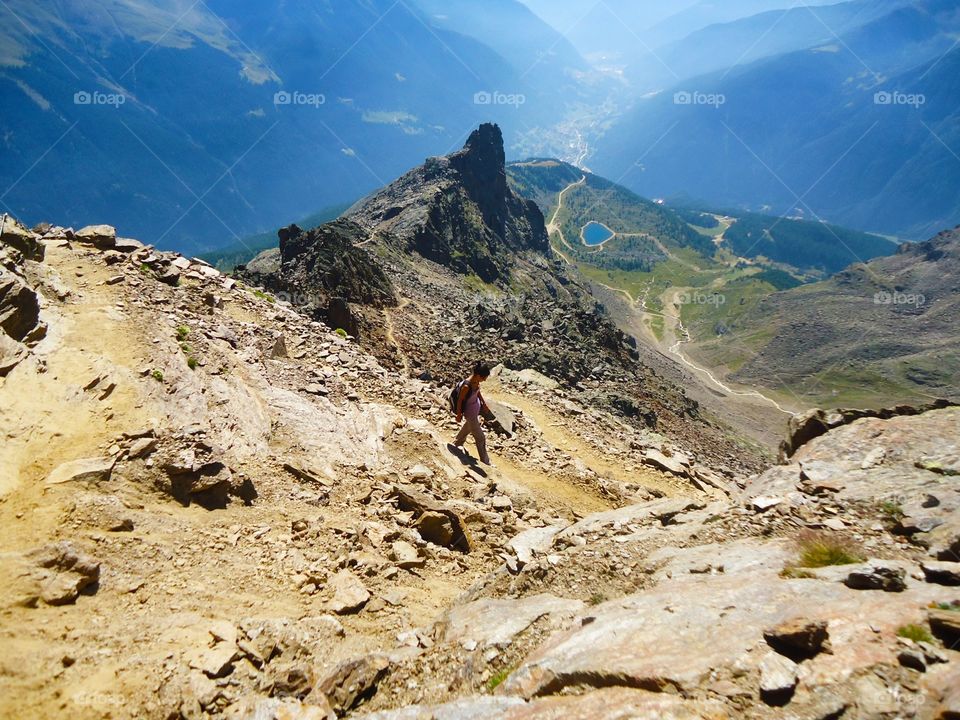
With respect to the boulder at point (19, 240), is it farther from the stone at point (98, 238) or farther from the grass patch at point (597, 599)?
the grass patch at point (597, 599)

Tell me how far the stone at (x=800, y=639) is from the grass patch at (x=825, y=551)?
2071 mm

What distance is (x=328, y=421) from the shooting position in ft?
44.8

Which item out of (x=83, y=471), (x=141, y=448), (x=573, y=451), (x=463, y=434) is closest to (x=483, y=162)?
(x=573, y=451)

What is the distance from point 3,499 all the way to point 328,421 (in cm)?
676

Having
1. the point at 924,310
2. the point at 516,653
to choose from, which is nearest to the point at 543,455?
the point at 516,653

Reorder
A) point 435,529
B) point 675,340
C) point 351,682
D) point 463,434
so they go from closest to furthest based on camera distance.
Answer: point 351,682 → point 435,529 → point 463,434 → point 675,340

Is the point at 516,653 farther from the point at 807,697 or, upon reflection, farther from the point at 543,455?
the point at 543,455

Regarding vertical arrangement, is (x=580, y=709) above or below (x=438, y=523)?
below

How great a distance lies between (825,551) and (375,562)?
663 centimetres

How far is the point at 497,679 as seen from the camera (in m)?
5.88

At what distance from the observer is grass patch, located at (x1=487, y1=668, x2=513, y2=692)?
5.74 meters

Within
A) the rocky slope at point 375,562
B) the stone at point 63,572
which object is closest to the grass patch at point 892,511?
the rocky slope at point 375,562

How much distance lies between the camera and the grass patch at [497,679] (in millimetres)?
5743

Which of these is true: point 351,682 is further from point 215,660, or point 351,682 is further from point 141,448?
point 141,448
